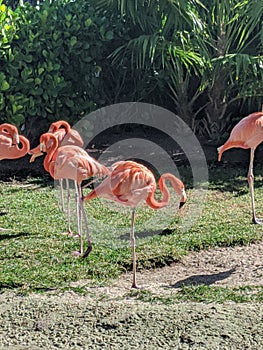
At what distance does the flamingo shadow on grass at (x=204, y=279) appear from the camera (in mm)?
4750

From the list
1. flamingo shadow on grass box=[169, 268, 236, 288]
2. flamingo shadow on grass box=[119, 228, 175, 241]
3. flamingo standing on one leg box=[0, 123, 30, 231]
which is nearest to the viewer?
flamingo shadow on grass box=[169, 268, 236, 288]

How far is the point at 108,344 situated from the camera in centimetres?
367

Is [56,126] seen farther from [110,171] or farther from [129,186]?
[129,186]

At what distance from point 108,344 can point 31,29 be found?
5.81 m

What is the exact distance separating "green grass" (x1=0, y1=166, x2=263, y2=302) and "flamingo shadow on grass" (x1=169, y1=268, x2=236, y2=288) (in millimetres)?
204

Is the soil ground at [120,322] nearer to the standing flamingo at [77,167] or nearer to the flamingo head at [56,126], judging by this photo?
the standing flamingo at [77,167]

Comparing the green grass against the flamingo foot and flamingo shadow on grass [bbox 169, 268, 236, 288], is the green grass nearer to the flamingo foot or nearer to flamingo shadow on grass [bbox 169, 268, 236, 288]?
the flamingo foot

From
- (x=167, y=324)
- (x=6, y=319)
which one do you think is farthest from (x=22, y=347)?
(x=167, y=324)

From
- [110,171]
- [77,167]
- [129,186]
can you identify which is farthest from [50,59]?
[129,186]

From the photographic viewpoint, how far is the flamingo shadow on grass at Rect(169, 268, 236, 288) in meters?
4.75

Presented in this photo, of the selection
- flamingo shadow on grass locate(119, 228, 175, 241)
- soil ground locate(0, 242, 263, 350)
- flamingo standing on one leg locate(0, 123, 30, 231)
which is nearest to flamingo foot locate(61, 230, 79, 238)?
flamingo shadow on grass locate(119, 228, 175, 241)

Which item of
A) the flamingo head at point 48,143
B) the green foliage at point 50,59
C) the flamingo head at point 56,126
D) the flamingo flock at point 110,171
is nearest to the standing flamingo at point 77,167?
the flamingo flock at point 110,171

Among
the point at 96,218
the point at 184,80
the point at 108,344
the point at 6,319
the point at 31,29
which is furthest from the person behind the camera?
the point at 184,80

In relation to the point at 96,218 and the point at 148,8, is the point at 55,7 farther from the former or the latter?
the point at 96,218
